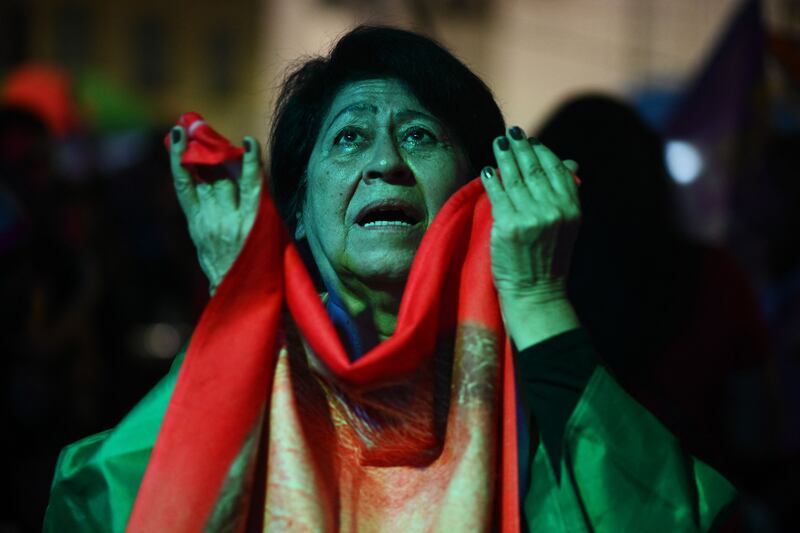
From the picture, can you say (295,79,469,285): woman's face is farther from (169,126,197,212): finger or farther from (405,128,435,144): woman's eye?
(169,126,197,212): finger

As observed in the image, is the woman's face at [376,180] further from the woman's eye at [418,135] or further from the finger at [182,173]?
the finger at [182,173]

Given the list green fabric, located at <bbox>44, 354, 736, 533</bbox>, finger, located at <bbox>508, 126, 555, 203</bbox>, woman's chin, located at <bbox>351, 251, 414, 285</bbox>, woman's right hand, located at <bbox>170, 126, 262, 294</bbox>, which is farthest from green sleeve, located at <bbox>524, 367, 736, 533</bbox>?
woman's right hand, located at <bbox>170, 126, 262, 294</bbox>

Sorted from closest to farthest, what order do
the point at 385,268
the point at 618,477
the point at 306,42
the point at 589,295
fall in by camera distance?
the point at 618,477
the point at 385,268
the point at 589,295
the point at 306,42

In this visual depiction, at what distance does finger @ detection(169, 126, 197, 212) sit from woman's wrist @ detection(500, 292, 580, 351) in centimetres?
59

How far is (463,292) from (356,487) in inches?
15.9

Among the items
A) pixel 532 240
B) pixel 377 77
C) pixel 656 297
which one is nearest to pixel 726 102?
pixel 656 297

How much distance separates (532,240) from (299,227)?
672mm

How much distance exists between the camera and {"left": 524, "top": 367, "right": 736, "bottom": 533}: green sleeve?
2.10 meters

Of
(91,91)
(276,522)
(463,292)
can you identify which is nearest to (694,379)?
(463,292)

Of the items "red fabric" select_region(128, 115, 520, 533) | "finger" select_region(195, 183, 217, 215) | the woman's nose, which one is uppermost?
the woman's nose

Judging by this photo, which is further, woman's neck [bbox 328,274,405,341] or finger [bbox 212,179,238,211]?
woman's neck [bbox 328,274,405,341]

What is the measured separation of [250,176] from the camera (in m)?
2.24

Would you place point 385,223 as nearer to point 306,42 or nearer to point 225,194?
point 225,194

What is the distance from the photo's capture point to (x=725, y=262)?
3.59 m
